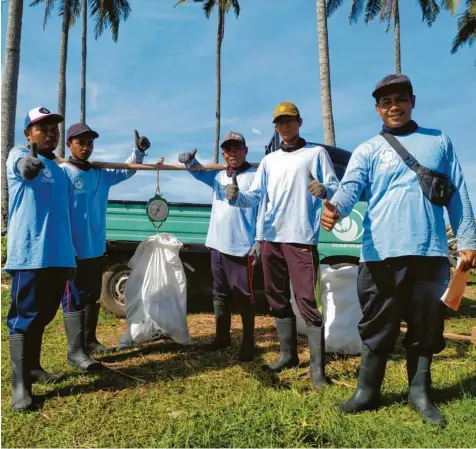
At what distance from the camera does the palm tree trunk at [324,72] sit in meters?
9.23

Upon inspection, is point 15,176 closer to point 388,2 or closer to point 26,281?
point 26,281

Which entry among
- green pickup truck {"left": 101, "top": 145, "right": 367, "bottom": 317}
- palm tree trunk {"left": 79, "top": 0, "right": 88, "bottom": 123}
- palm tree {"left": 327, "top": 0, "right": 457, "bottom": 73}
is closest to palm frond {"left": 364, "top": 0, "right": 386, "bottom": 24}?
palm tree {"left": 327, "top": 0, "right": 457, "bottom": 73}

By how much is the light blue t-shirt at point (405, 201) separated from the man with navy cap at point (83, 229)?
231 cm

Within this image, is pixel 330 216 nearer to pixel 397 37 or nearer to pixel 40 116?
pixel 40 116

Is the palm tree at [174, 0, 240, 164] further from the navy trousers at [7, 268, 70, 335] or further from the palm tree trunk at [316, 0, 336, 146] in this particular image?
the navy trousers at [7, 268, 70, 335]

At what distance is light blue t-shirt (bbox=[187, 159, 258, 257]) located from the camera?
4.02 metres

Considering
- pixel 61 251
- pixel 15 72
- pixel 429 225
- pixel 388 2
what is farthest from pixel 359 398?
pixel 388 2

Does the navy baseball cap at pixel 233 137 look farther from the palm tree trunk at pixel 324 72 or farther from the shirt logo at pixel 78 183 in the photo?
the palm tree trunk at pixel 324 72

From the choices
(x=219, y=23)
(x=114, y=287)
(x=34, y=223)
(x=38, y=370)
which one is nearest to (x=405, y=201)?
(x=34, y=223)

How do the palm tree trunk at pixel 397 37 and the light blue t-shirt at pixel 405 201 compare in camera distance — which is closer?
the light blue t-shirt at pixel 405 201

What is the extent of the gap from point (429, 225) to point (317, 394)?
1485 millimetres

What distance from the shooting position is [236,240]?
158 inches

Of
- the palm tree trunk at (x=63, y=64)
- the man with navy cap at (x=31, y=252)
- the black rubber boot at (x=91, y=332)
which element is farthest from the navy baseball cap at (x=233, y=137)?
the palm tree trunk at (x=63, y=64)

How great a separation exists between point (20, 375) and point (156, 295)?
58.7 inches
